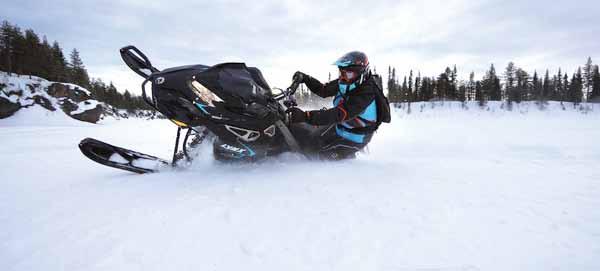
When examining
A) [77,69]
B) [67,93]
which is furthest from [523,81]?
[77,69]

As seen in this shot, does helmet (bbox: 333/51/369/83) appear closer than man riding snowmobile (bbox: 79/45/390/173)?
No

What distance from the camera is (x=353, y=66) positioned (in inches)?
115

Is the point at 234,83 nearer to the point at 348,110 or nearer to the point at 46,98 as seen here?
the point at 348,110

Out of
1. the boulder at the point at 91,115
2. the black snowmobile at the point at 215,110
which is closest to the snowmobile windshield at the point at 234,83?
the black snowmobile at the point at 215,110

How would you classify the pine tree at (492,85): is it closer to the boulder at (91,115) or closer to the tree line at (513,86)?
the tree line at (513,86)

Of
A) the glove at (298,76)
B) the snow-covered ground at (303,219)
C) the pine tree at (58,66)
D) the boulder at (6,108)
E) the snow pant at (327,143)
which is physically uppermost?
the pine tree at (58,66)

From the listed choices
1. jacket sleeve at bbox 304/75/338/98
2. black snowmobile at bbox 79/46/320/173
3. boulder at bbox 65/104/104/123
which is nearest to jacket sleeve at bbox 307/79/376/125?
black snowmobile at bbox 79/46/320/173

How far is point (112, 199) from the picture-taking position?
1747mm

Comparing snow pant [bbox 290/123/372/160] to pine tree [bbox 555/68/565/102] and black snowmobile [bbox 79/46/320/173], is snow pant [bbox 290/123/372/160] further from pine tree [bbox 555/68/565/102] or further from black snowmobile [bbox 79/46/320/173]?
pine tree [bbox 555/68/565/102]

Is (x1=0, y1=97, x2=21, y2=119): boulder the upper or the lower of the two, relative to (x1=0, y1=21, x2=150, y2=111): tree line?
lower

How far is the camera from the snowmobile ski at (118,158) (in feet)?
8.25

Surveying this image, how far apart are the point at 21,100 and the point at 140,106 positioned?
53336 millimetres

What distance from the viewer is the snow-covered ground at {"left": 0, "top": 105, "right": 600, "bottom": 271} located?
109 centimetres

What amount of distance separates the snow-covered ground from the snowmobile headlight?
2.21 feet
